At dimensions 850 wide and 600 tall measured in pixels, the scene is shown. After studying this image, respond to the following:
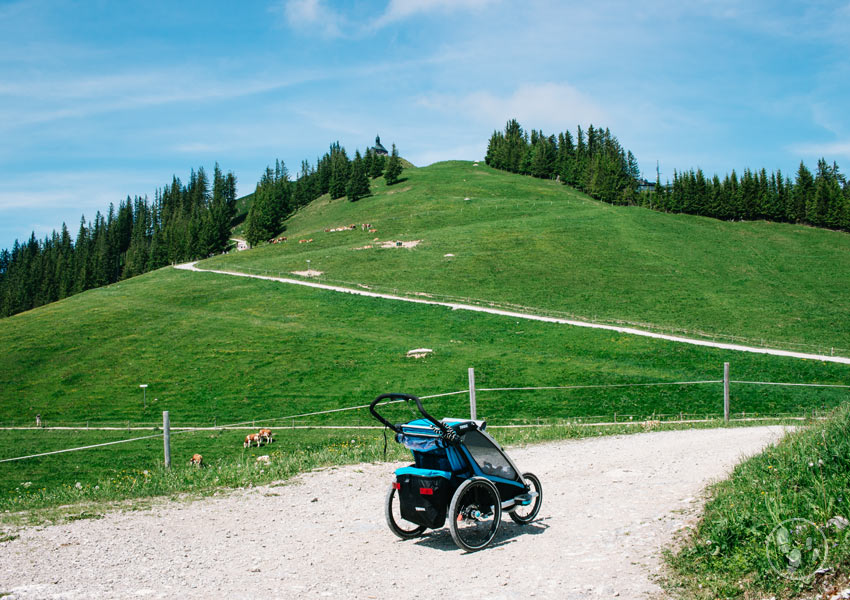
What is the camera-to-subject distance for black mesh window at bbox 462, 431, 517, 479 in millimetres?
9148

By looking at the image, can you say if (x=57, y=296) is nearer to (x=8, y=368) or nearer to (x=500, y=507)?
(x=8, y=368)

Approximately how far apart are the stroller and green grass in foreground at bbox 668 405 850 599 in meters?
2.66

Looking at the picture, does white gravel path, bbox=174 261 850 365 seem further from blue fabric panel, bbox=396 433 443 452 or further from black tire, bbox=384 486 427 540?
blue fabric panel, bbox=396 433 443 452

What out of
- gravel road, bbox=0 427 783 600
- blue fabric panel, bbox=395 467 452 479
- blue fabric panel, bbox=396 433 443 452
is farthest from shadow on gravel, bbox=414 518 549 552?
blue fabric panel, bbox=396 433 443 452

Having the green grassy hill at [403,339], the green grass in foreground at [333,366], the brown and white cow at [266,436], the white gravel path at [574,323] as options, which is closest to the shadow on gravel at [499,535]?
the green grassy hill at [403,339]

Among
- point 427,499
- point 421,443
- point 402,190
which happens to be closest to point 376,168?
point 402,190

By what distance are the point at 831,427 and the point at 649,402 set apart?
950 inches

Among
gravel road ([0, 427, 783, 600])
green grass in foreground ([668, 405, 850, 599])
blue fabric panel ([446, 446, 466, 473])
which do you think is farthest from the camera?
blue fabric panel ([446, 446, 466, 473])

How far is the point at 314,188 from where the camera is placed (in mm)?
177125

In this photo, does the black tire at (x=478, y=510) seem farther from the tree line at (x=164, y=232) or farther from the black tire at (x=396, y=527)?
the tree line at (x=164, y=232)

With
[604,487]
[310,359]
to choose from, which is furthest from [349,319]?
[604,487]

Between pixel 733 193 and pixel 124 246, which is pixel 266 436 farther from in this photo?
pixel 124 246

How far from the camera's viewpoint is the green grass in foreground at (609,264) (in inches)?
2218

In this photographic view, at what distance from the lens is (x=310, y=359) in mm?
44750
